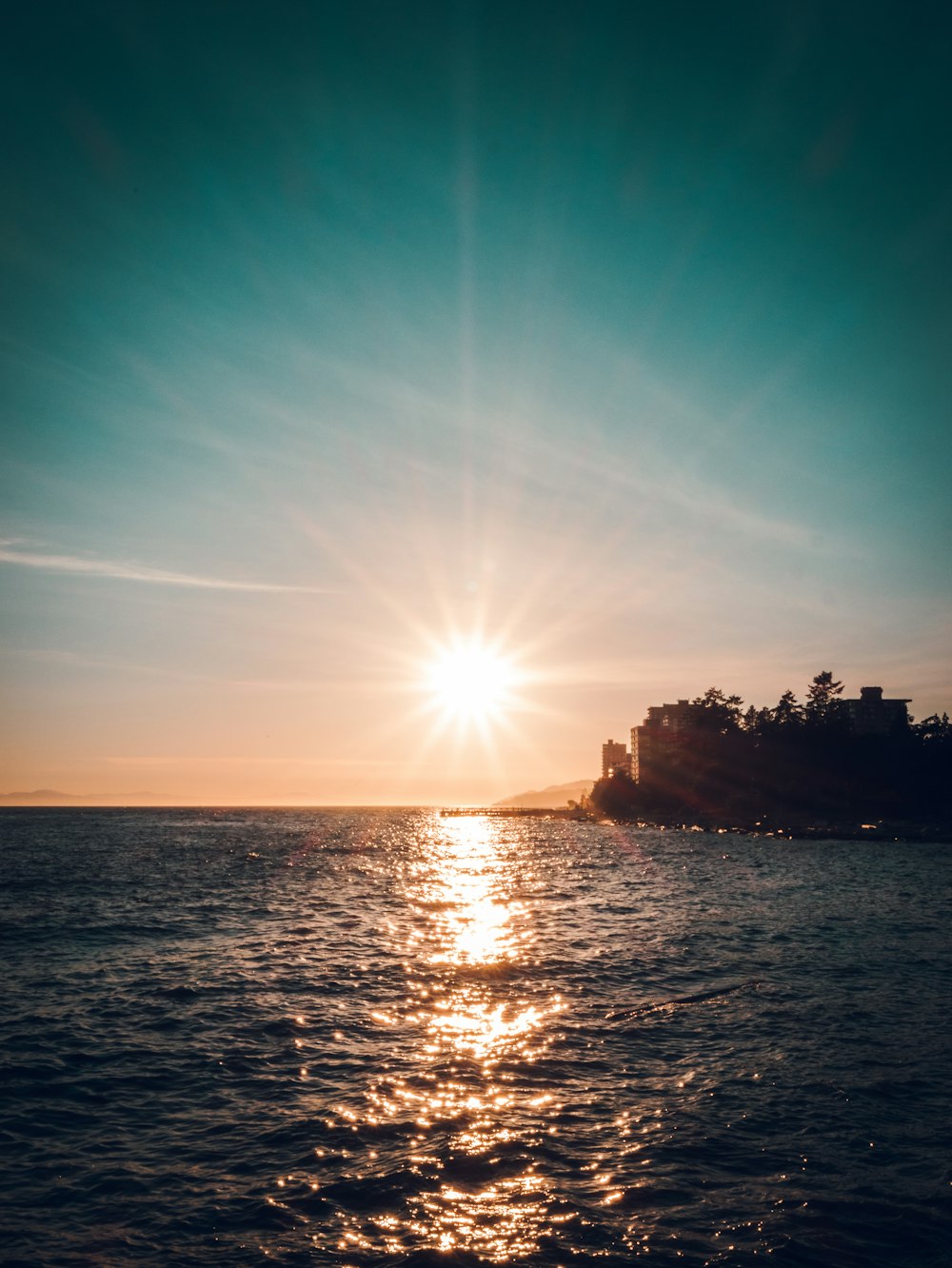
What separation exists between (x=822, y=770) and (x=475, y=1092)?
169 metres

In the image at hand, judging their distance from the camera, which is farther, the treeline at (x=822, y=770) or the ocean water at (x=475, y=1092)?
the treeline at (x=822, y=770)

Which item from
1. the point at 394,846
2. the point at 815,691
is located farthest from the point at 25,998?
the point at 815,691

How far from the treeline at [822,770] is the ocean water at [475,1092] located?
404ft

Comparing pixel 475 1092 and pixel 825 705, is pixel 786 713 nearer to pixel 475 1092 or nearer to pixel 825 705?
pixel 825 705

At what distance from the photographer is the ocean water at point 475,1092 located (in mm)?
13539

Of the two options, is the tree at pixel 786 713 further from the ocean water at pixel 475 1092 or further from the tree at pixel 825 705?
the ocean water at pixel 475 1092

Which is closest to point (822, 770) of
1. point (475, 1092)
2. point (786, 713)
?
point (786, 713)

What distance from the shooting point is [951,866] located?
80.2 meters

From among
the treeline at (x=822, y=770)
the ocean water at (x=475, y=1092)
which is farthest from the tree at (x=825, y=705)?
the ocean water at (x=475, y=1092)

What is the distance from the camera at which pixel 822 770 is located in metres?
169

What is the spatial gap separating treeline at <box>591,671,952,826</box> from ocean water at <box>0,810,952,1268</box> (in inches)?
4844

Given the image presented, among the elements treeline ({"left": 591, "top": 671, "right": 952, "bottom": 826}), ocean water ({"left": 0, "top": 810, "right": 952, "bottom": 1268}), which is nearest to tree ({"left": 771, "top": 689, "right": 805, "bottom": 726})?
treeline ({"left": 591, "top": 671, "right": 952, "bottom": 826})

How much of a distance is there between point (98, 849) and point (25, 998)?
95.6 meters

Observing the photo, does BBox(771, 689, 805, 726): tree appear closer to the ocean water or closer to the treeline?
the treeline
